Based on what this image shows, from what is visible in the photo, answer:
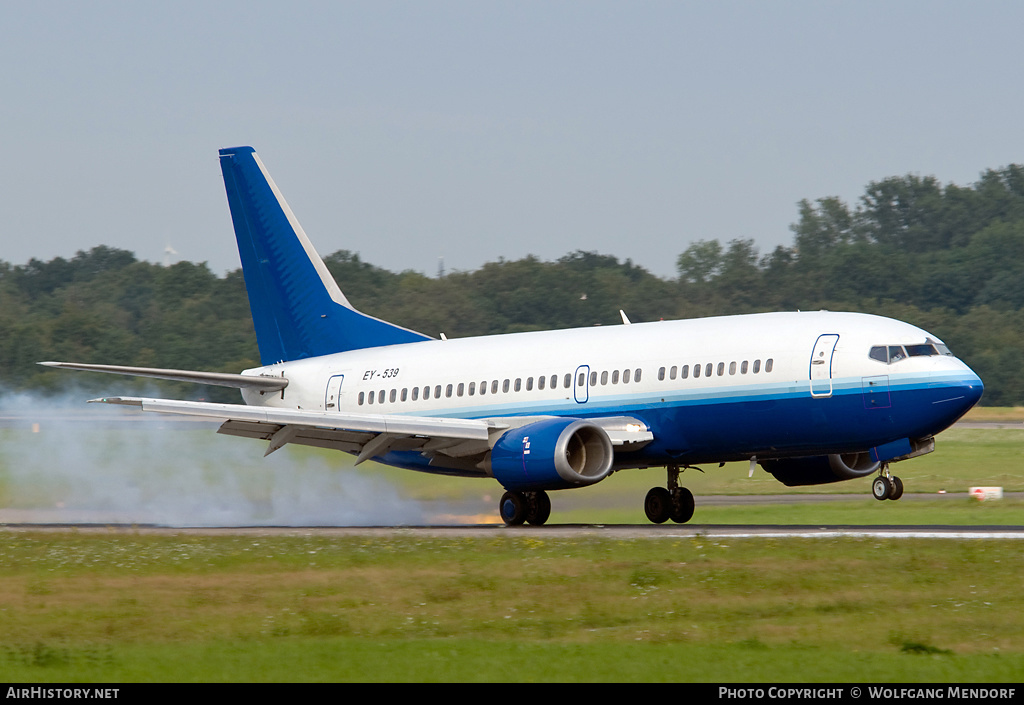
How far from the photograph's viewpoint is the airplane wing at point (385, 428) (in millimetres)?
31500

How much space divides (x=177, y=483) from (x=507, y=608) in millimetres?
23864

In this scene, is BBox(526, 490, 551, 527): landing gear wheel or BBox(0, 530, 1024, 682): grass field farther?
BBox(526, 490, 551, 527): landing gear wheel

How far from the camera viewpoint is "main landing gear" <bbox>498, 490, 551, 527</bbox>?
32688 millimetres

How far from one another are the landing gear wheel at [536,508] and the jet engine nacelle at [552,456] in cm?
177

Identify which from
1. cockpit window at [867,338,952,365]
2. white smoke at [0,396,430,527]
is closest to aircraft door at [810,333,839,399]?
cockpit window at [867,338,952,365]

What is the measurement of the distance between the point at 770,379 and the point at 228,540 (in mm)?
11454

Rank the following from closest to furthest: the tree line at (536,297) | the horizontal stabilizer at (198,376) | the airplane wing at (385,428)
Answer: the airplane wing at (385,428)
the horizontal stabilizer at (198,376)
the tree line at (536,297)

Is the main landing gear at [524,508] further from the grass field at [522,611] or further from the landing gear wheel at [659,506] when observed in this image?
the grass field at [522,611]

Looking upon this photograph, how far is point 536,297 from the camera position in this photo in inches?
4173

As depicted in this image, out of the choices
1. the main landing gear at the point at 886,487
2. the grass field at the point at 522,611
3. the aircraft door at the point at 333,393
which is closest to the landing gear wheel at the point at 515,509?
the grass field at the point at 522,611

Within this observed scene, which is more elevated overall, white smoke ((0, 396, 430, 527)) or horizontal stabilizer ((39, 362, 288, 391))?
horizontal stabilizer ((39, 362, 288, 391))

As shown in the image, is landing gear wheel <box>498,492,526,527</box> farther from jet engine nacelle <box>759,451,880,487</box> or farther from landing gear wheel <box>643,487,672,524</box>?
jet engine nacelle <box>759,451,880,487</box>

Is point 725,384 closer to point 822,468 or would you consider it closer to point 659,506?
point 822,468

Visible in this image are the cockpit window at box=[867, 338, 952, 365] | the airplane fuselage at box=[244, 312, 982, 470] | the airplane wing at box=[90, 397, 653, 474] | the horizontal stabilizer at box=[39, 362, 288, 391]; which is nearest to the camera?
the airplane fuselage at box=[244, 312, 982, 470]
